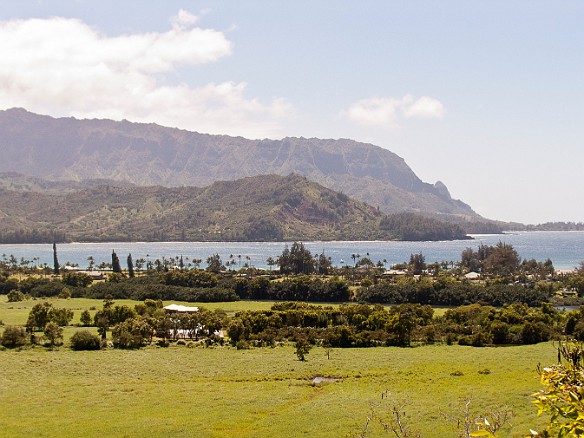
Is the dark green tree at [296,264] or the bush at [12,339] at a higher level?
the dark green tree at [296,264]

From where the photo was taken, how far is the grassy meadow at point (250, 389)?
4288 centimetres

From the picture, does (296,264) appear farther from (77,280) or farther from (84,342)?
(84,342)

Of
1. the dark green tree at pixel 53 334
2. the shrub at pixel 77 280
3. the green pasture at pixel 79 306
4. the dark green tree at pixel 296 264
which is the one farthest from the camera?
the dark green tree at pixel 296 264

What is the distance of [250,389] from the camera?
5459 cm

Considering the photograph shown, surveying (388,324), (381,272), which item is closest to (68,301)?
(388,324)

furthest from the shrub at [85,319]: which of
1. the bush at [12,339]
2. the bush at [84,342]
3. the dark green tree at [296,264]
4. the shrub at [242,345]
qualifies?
the dark green tree at [296,264]

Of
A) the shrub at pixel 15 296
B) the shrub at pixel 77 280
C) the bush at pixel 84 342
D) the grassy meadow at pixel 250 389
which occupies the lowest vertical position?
the grassy meadow at pixel 250 389


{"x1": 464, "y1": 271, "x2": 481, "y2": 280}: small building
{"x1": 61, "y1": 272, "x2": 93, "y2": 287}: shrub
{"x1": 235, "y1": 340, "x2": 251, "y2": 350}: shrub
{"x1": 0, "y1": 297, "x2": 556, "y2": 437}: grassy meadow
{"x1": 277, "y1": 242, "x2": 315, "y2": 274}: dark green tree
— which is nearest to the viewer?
{"x1": 0, "y1": 297, "x2": 556, "y2": 437}: grassy meadow

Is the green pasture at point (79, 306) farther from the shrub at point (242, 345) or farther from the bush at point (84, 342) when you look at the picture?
the shrub at point (242, 345)

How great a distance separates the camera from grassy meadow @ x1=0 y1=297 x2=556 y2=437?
141 ft

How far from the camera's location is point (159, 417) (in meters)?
45.4

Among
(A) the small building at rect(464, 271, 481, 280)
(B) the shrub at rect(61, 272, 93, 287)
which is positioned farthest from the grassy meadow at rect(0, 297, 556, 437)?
(A) the small building at rect(464, 271, 481, 280)

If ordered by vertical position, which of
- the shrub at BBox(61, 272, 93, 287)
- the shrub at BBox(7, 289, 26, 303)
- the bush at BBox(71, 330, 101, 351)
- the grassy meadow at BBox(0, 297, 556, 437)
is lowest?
the grassy meadow at BBox(0, 297, 556, 437)

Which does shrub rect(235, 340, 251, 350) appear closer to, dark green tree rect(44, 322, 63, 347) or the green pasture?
dark green tree rect(44, 322, 63, 347)
